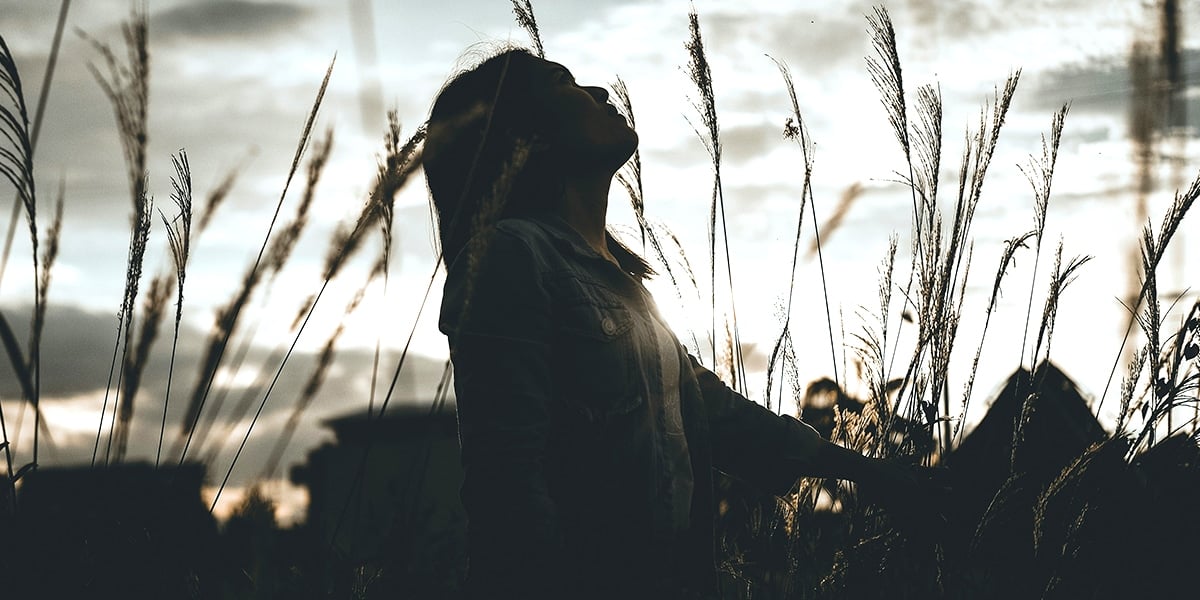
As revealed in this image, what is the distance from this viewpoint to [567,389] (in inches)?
47.5

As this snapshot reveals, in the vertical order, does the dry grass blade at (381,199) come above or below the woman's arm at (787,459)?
above

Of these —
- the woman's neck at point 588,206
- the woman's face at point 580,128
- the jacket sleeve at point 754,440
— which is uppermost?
the woman's face at point 580,128

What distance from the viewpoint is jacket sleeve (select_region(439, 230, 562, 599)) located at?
984mm

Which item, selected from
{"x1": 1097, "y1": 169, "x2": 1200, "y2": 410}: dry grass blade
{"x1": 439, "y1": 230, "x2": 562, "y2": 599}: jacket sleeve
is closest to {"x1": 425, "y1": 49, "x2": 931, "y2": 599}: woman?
{"x1": 439, "y1": 230, "x2": 562, "y2": 599}: jacket sleeve

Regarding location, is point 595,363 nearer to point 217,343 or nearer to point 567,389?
point 567,389

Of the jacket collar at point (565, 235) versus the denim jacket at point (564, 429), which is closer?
the denim jacket at point (564, 429)

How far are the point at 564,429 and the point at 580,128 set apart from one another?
0.54 metres

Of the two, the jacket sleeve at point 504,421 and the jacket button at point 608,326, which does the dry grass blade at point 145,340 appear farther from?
the jacket button at point 608,326

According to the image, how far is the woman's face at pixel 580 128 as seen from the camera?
1.46 m

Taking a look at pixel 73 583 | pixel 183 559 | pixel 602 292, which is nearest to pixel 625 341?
pixel 602 292

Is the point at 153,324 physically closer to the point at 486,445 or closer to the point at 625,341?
the point at 486,445

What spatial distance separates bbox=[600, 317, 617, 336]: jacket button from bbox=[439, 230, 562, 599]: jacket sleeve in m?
0.12

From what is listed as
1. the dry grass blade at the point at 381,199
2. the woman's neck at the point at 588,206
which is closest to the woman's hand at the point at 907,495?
the woman's neck at the point at 588,206

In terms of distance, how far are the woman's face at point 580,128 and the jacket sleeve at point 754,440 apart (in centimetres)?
42
